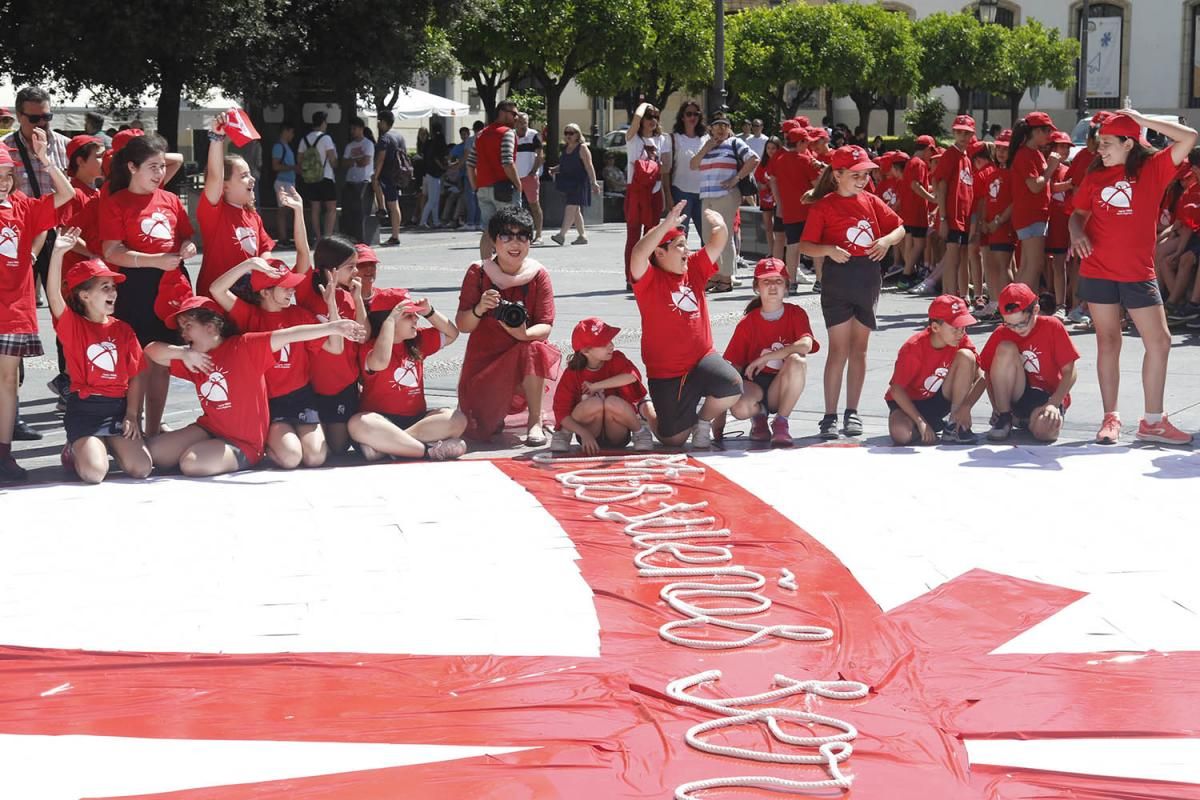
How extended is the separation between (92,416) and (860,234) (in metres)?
3.74

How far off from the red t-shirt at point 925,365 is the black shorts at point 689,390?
0.80 meters

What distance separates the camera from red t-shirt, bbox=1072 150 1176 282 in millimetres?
7520

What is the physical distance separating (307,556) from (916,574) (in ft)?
7.02

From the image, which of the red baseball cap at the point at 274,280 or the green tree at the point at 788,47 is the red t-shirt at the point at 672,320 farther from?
the green tree at the point at 788,47

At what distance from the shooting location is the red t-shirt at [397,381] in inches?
289

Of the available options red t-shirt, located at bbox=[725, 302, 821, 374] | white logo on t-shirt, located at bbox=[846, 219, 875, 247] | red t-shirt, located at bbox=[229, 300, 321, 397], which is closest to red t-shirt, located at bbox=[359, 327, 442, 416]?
red t-shirt, located at bbox=[229, 300, 321, 397]

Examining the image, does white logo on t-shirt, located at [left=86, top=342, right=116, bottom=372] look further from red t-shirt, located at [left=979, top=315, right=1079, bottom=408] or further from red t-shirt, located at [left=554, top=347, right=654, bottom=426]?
red t-shirt, located at [left=979, top=315, right=1079, bottom=408]

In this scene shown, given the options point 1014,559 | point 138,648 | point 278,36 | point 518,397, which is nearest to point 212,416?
point 518,397

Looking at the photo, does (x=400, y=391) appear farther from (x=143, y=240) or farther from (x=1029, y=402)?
(x=1029, y=402)

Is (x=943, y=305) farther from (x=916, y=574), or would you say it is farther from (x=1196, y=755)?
(x=1196, y=755)

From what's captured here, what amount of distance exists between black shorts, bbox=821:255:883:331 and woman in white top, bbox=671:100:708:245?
19.4 ft

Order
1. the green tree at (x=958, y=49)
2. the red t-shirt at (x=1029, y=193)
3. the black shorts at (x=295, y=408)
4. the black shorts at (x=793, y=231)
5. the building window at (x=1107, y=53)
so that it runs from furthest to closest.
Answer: the building window at (x=1107, y=53)
the green tree at (x=958, y=49)
the black shorts at (x=793, y=231)
the red t-shirt at (x=1029, y=193)
the black shorts at (x=295, y=408)

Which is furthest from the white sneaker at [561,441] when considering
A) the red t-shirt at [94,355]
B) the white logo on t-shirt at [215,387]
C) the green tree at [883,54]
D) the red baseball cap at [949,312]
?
the green tree at [883,54]

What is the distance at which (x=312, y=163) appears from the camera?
18.6 meters
